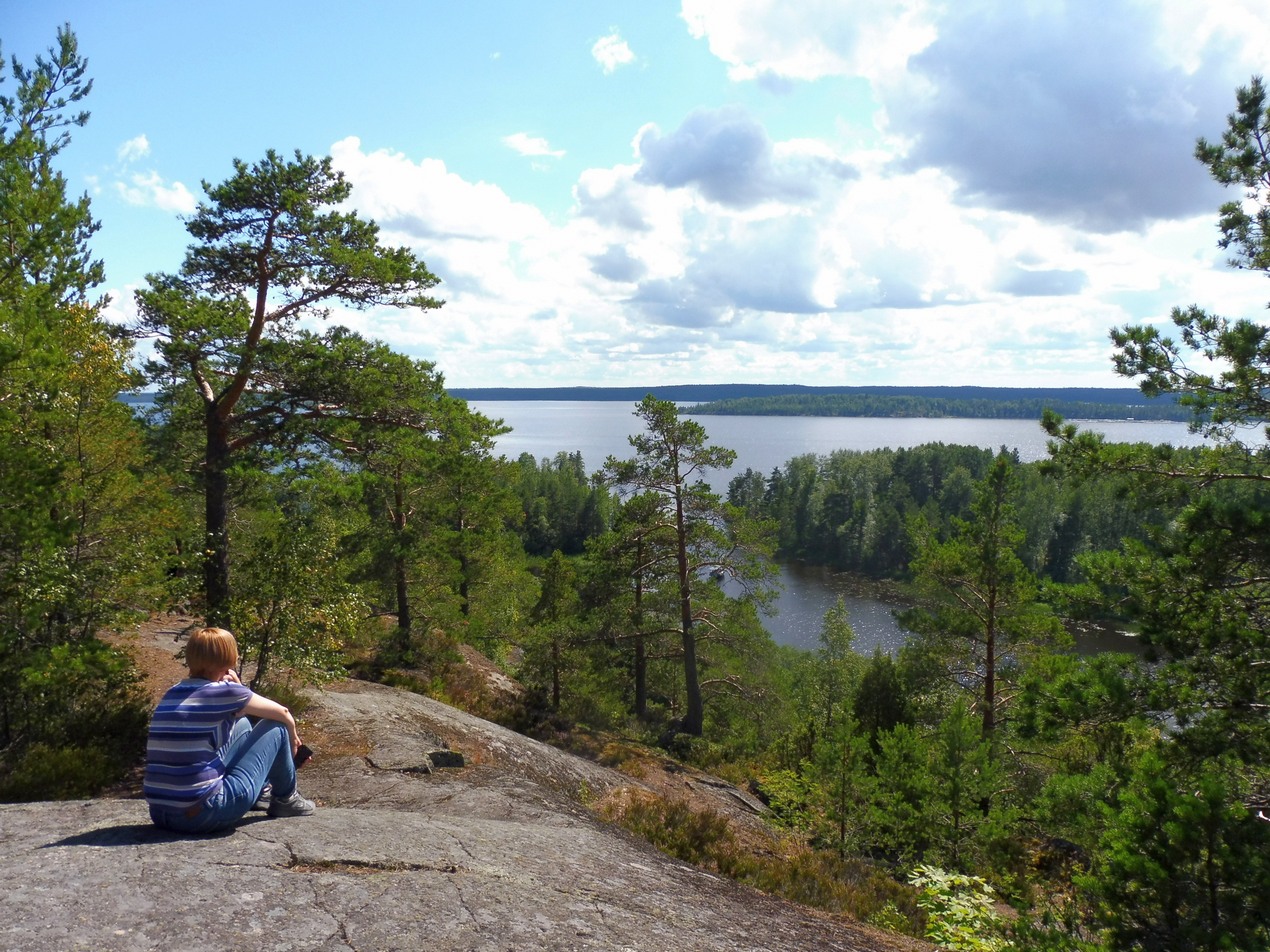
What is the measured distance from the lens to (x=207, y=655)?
479 cm

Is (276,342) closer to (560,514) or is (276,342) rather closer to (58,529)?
(58,529)

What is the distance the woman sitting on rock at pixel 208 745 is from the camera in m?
4.59

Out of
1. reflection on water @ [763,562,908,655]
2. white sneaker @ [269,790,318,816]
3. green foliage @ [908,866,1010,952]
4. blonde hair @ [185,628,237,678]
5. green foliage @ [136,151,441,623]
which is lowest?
reflection on water @ [763,562,908,655]

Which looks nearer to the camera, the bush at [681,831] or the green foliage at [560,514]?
the bush at [681,831]

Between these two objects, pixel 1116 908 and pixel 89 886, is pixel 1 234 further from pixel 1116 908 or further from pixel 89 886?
pixel 1116 908

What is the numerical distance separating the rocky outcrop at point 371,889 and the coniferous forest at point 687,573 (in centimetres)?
199

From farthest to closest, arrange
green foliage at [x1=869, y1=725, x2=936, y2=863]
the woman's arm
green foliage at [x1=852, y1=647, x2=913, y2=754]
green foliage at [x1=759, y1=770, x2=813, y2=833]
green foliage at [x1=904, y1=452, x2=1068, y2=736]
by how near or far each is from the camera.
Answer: green foliage at [x1=852, y1=647, x2=913, y2=754]
green foliage at [x1=904, y1=452, x2=1068, y2=736]
green foliage at [x1=759, y1=770, x2=813, y2=833]
green foliage at [x1=869, y1=725, x2=936, y2=863]
the woman's arm

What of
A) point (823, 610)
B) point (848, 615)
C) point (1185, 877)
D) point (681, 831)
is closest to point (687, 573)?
point (681, 831)

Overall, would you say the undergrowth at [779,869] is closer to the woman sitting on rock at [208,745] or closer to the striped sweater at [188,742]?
the woman sitting on rock at [208,745]

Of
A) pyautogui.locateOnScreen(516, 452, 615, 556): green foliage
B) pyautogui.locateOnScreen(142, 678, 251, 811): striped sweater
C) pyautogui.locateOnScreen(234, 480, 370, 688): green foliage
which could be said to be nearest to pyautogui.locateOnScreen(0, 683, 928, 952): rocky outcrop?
pyautogui.locateOnScreen(142, 678, 251, 811): striped sweater

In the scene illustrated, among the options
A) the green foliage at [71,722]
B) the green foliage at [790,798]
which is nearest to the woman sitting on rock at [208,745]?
the green foliage at [71,722]

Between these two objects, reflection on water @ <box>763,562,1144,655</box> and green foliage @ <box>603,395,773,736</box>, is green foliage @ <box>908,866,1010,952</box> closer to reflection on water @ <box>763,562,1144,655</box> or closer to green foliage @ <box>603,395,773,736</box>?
green foliage @ <box>603,395,773,736</box>

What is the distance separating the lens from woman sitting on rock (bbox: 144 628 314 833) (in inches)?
181

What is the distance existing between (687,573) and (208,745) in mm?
16148
